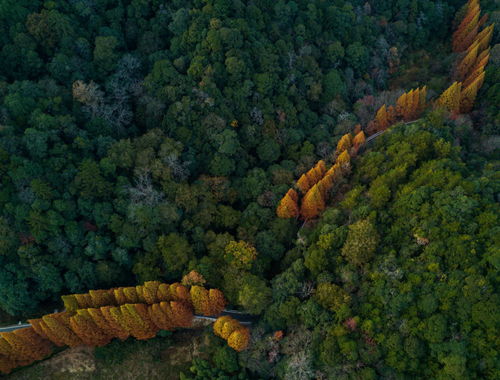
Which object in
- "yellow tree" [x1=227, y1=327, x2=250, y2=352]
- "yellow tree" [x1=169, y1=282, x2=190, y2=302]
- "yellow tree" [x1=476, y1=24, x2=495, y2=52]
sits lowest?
"yellow tree" [x1=227, y1=327, x2=250, y2=352]

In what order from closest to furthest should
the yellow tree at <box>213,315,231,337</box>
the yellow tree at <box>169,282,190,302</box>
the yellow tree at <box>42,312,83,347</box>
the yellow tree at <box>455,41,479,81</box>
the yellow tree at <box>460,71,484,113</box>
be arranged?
the yellow tree at <box>42,312,83,347</box> < the yellow tree at <box>213,315,231,337</box> < the yellow tree at <box>169,282,190,302</box> < the yellow tree at <box>460,71,484,113</box> < the yellow tree at <box>455,41,479,81</box>

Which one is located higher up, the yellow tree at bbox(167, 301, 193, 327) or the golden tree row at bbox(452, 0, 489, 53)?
the golden tree row at bbox(452, 0, 489, 53)

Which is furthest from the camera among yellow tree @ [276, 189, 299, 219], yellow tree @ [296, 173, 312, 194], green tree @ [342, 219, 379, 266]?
yellow tree @ [296, 173, 312, 194]

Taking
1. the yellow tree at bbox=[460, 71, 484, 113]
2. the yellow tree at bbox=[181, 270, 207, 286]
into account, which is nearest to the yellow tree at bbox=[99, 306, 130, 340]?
the yellow tree at bbox=[181, 270, 207, 286]

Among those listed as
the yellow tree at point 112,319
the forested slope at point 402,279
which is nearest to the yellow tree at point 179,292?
the yellow tree at point 112,319

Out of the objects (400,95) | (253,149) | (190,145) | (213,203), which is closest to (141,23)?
(190,145)

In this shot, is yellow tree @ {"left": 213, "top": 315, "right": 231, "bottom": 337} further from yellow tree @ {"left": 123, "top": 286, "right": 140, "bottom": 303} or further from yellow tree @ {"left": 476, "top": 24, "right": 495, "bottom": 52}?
yellow tree @ {"left": 476, "top": 24, "right": 495, "bottom": 52}

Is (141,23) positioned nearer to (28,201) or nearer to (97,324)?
(28,201)
